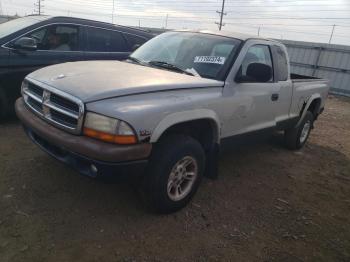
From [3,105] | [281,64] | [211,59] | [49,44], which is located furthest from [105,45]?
[281,64]

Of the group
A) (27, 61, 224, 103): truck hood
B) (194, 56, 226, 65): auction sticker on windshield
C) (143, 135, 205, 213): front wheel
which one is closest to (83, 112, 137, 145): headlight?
(27, 61, 224, 103): truck hood

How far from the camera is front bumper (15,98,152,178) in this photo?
9.05 ft

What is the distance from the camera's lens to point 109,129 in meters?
2.77

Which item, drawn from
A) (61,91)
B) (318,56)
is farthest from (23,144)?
(318,56)

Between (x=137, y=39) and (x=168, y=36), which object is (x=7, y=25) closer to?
(x=137, y=39)

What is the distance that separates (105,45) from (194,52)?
2.82 m

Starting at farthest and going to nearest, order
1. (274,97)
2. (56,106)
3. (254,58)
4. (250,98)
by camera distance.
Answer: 1. (274,97)
2. (254,58)
3. (250,98)
4. (56,106)

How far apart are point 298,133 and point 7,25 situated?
203 inches

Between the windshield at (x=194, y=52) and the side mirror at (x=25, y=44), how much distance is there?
1.80 m

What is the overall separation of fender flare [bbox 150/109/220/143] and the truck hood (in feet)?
0.85

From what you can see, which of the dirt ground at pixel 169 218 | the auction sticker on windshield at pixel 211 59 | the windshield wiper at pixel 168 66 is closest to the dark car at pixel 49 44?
the dirt ground at pixel 169 218

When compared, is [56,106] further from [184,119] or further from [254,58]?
[254,58]

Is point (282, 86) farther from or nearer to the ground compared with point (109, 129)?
farther from the ground

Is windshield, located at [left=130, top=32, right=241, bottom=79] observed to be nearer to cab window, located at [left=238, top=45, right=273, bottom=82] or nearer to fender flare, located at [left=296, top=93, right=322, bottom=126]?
cab window, located at [left=238, top=45, right=273, bottom=82]
